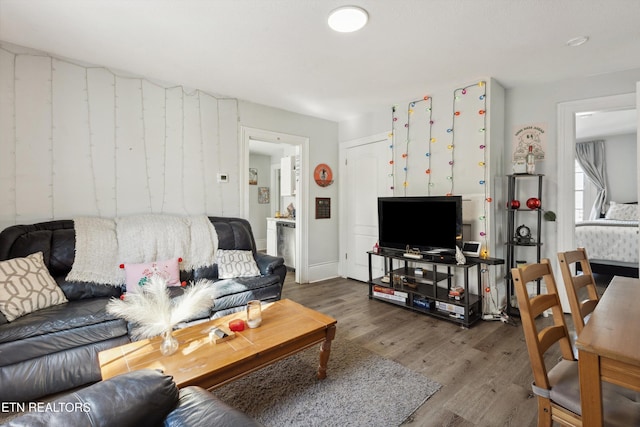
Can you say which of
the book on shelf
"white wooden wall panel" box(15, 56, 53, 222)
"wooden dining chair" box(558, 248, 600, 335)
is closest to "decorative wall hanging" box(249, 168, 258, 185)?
the book on shelf

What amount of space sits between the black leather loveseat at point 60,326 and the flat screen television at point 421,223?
169 centimetres

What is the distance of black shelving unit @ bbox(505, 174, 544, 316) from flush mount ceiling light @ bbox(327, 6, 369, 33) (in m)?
2.20

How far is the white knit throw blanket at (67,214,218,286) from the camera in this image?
2.50 m

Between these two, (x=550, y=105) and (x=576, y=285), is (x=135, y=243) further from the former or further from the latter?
(x=550, y=105)

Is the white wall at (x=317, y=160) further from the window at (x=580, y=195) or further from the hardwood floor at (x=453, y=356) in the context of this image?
the window at (x=580, y=195)

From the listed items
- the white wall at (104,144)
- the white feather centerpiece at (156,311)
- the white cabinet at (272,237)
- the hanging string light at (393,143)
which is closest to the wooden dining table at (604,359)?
the white feather centerpiece at (156,311)

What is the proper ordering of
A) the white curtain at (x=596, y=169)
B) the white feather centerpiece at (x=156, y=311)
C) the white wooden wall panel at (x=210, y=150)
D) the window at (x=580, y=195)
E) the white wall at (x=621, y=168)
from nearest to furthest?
the white feather centerpiece at (x=156, y=311) → the white wooden wall panel at (x=210, y=150) → the white wall at (x=621, y=168) → the white curtain at (x=596, y=169) → the window at (x=580, y=195)

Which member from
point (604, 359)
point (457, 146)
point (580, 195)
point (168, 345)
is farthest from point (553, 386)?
point (580, 195)

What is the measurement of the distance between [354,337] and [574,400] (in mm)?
1744

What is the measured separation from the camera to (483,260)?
2.98 metres

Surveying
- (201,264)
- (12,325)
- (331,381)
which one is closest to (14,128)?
(12,325)

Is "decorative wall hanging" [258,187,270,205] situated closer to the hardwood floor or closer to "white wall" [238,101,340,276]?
"white wall" [238,101,340,276]

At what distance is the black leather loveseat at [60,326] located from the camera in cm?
180

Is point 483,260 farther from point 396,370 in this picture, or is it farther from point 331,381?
point 331,381
